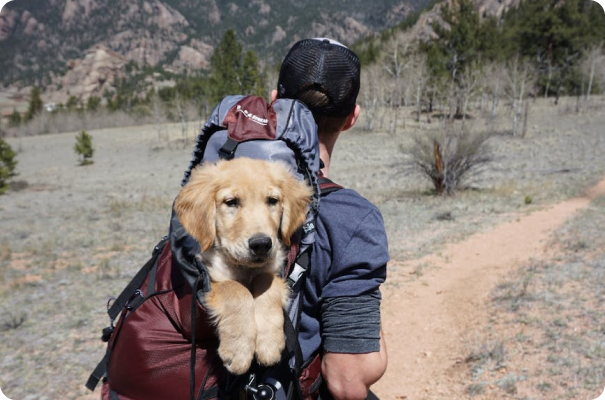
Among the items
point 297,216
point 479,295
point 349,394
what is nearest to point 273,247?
point 297,216

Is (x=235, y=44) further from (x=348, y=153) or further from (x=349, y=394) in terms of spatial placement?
(x=349, y=394)

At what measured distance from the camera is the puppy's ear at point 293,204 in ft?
6.52

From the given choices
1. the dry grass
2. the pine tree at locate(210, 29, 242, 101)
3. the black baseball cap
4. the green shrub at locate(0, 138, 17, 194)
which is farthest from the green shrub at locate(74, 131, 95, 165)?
the black baseball cap

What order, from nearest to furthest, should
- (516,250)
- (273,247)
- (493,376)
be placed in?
(273,247), (493,376), (516,250)

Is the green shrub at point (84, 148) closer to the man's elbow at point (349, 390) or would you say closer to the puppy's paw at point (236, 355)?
the puppy's paw at point (236, 355)

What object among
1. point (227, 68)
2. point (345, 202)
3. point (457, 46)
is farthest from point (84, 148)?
point (345, 202)

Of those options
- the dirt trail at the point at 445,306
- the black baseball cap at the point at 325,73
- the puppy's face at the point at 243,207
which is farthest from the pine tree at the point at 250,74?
the puppy's face at the point at 243,207

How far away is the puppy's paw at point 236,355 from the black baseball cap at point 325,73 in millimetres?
1153

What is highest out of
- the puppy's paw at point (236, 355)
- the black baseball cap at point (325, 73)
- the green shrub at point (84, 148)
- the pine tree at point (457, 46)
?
the pine tree at point (457, 46)

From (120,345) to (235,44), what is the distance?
64146 millimetres

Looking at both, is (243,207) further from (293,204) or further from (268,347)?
(268,347)

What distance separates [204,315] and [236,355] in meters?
0.22

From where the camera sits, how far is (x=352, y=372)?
178 centimetres

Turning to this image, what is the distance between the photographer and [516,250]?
10.7m
